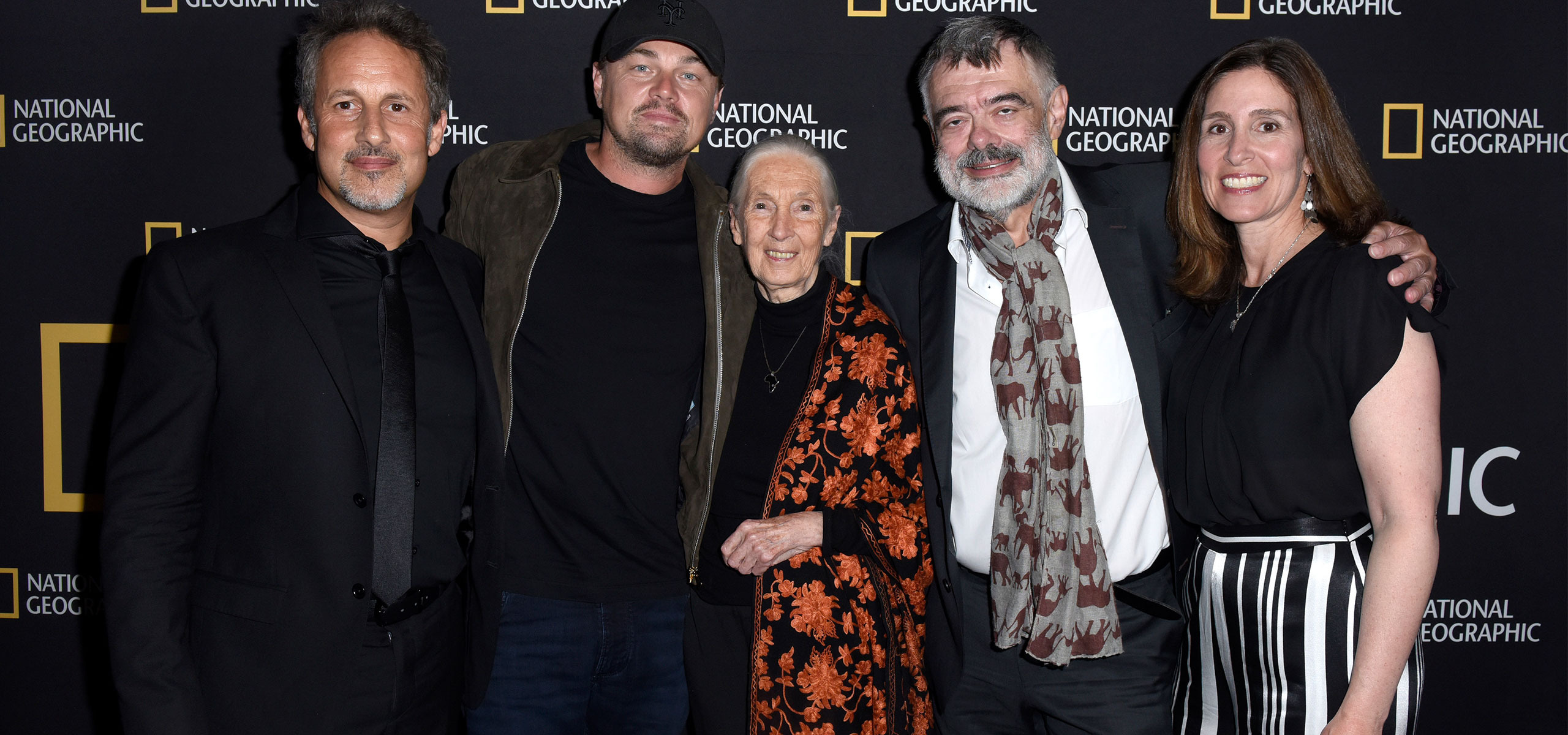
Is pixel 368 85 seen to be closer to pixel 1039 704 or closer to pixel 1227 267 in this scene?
pixel 1227 267

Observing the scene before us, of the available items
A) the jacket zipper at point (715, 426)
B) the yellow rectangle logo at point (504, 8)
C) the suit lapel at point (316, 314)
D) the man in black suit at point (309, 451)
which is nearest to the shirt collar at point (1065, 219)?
the jacket zipper at point (715, 426)

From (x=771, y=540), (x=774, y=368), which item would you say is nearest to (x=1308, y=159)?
(x=774, y=368)

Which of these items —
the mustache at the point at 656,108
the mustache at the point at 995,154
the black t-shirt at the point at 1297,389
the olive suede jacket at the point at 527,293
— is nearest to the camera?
the black t-shirt at the point at 1297,389

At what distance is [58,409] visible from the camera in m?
3.28

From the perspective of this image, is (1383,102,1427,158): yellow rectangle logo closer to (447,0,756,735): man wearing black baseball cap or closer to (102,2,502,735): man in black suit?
(447,0,756,735): man wearing black baseball cap

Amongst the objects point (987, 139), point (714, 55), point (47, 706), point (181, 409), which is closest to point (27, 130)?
point (47, 706)

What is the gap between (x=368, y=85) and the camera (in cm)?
201

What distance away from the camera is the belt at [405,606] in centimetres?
191

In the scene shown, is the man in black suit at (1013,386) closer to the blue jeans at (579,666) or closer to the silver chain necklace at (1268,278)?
the silver chain necklace at (1268,278)

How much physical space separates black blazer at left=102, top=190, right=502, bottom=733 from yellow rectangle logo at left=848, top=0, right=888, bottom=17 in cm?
206

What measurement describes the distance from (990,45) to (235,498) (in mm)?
2055

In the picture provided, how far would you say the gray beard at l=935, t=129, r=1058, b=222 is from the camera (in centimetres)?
237

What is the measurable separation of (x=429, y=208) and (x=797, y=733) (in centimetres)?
224

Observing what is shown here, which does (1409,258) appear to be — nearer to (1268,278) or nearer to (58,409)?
(1268,278)
